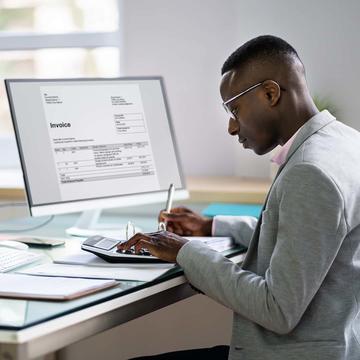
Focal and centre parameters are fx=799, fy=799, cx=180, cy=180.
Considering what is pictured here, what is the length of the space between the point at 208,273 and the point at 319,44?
143 centimetres

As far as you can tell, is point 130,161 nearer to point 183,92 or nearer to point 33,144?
point 33,144

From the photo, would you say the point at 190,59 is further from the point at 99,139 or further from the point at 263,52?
the point at 263,52

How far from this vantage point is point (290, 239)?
1433 mm

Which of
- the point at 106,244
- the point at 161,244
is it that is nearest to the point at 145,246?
the point at 161,244

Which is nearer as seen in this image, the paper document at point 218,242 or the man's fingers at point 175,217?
the paper document at point 218,242

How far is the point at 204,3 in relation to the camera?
2.92 metres

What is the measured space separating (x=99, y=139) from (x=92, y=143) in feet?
0.08

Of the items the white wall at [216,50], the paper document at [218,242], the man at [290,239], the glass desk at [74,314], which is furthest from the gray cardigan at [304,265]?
the white wall at [216,50]

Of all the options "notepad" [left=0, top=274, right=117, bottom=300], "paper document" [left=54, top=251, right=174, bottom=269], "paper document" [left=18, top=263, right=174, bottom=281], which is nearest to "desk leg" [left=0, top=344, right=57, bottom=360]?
"notepad" [left=0, top=274, right=117, bottom=300]

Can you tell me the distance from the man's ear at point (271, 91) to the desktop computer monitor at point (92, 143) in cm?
73

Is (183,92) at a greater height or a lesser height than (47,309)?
greater

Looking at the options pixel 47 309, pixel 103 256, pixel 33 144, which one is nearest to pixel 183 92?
pixel 33 144

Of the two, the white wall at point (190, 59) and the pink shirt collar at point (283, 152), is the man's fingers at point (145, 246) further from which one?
the white wall at point (190, 59)

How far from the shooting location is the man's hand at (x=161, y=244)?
1.69 metres
